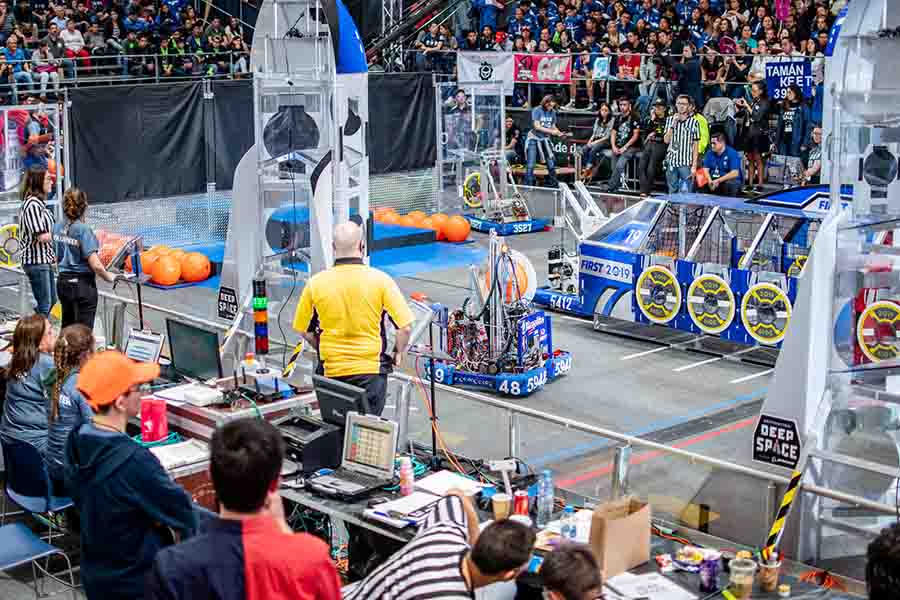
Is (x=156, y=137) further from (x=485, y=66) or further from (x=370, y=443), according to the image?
(x=370, y=443)

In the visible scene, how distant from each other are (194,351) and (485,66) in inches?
477

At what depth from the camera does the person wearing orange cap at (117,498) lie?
5.04 meters

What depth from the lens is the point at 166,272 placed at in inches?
663

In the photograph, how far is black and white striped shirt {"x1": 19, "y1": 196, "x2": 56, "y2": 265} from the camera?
11.1 metres

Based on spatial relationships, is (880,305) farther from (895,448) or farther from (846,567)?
(846,567)

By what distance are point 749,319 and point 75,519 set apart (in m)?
7.18

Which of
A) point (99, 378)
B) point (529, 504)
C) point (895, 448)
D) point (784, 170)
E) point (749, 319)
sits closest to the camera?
point (99, 378)

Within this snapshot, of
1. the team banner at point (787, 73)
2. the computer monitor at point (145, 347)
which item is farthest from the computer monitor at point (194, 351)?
the team banner at point (787, 73)

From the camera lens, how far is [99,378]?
16.9ft

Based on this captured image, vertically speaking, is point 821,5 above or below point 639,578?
above

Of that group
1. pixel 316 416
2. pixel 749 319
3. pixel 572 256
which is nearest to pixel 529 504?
pixel 316 416

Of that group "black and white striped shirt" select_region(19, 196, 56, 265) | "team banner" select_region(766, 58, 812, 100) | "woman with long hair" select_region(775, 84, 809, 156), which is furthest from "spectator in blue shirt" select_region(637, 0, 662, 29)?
"black and white striped shirt" select_region(19, 196, 56, 265)

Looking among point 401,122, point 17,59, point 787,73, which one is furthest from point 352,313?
point 17,59

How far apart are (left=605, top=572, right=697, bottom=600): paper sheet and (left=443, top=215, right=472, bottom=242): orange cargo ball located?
14.5 m
